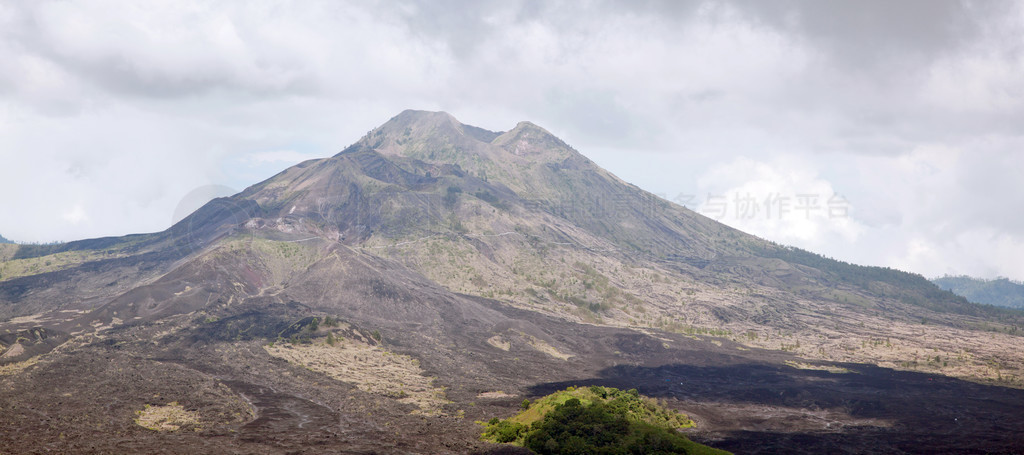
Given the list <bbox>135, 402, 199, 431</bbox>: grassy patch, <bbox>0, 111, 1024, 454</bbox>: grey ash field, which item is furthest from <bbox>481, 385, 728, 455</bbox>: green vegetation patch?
<bbox>135, 402, 199, 431</bbox>: grassy patch

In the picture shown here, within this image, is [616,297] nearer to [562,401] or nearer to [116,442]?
[562,401]

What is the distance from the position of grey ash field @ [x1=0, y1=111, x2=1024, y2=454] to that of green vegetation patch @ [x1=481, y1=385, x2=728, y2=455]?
363cm

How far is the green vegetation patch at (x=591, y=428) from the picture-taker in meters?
39.2

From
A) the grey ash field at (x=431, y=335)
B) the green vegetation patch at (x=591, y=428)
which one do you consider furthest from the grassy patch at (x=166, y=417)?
the green vegetation patch at (x=591, y=428)

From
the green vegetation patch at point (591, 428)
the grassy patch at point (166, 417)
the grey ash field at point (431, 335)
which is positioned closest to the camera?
the green vegetation patch at point (591, 428)

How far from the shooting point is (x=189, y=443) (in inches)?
1548

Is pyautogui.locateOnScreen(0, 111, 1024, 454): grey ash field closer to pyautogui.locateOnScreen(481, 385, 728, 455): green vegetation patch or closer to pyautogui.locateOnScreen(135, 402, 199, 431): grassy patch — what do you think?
pyautogui.locateOnScreen(135, 402, 199, 431): grassy patch

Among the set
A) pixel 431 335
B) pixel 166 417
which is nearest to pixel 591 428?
pixel 166 417

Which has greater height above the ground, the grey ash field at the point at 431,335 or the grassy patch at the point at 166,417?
the grey ash field at the point at 431,335

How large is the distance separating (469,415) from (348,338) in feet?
112

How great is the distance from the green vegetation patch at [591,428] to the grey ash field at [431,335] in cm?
363

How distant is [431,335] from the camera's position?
91.9 metres

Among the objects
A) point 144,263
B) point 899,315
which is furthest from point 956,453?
point 144,263

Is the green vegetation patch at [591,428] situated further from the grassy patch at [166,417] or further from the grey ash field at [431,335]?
the grassy patch at [166,417]
